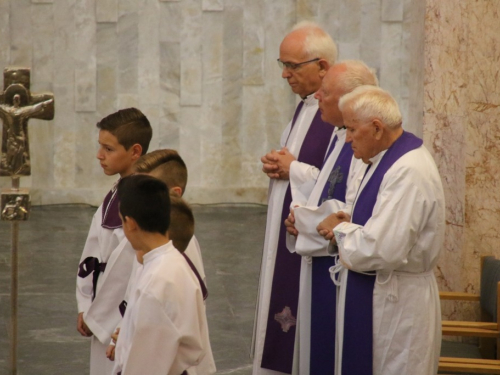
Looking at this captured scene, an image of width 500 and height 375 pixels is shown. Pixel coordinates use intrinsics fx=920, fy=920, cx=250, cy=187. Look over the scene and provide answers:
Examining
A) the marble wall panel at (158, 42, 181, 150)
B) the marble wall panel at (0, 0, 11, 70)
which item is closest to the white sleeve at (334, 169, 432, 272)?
the marble wall panel at (158, 42, 181, 150)

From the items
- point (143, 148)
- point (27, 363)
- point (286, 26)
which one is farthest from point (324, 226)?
point (286, 26)

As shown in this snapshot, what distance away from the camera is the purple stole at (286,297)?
499 cm

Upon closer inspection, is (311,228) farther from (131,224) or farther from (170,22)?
(170,22)

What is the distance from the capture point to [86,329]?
3961 mm

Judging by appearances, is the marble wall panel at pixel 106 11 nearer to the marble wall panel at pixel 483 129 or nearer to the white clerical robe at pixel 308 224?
the marble wall panel at pixel 483 129

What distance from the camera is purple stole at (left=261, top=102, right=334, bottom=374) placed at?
196 inches

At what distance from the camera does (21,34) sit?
10.9 m

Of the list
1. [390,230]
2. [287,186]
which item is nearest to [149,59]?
[287,186]

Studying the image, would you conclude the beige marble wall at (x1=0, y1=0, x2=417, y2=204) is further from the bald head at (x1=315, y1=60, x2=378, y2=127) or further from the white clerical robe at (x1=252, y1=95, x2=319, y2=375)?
the bald head at (x1=315, y1=60, x2=378, y2=127)

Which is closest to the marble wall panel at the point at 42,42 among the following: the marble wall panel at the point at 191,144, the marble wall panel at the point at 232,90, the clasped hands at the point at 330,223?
the marble wall panel at the point at 191,144

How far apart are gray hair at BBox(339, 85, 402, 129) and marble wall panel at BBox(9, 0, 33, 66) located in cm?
773

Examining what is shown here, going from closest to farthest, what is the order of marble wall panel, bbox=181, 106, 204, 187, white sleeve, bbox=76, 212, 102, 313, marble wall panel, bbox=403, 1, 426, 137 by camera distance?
white sleeve, bbox=76, 212, 102, 313 < marble wall panel, bbox=403, 1, 426, 137 < marble wall panel, bbox=181, 106, 204, 187

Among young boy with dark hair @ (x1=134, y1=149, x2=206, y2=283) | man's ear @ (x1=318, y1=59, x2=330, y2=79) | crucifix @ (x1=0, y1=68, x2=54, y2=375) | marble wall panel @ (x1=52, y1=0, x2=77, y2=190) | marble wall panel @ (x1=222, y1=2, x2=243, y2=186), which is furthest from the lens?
marble wall panel @ (x1=222, y1=2, x2=243, y2=186)

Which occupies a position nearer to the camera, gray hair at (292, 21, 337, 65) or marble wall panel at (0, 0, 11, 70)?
gray hair at (292, 21, 337, 65)
